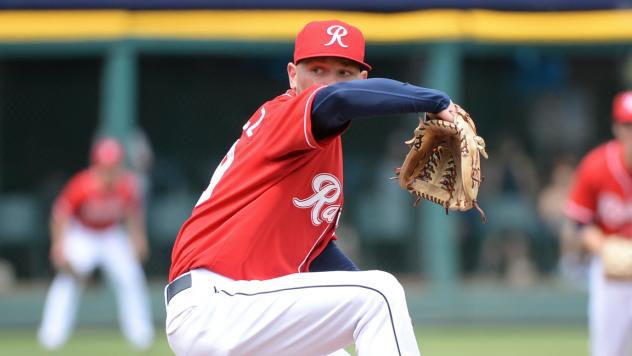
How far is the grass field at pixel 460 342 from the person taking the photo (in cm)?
870

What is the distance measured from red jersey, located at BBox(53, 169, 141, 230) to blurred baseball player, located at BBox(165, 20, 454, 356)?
228 inches

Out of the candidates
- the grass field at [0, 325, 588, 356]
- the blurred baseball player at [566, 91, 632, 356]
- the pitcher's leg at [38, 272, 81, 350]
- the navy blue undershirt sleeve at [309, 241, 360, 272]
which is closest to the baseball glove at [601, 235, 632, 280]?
the blurred baseball player at [566, 91, 632, 356]

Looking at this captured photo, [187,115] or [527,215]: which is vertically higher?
[187,115]

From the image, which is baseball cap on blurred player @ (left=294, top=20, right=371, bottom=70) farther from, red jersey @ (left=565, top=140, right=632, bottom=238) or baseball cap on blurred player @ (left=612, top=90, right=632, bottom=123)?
red jersey @ (left=565, top=140, right=632, bottom=238)

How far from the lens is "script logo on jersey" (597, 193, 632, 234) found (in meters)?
5.93

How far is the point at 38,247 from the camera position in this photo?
11156mm

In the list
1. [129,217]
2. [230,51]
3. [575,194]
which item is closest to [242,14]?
[230,51]

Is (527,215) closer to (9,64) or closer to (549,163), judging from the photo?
(549,163)

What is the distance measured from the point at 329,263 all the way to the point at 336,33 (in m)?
0.82

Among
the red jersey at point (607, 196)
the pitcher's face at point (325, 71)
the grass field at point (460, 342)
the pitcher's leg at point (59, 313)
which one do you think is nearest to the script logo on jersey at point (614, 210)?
the red jersey at point (607, 196)

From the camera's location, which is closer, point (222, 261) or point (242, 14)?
point (222, 261)

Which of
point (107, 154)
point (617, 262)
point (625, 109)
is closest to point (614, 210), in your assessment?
point (617, 262)

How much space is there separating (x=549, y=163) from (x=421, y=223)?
1799mm

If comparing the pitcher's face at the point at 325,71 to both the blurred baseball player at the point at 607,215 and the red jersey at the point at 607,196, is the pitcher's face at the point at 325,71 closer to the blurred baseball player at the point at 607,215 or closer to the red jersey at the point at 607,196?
the blurred baseball player at the point at 607,215
